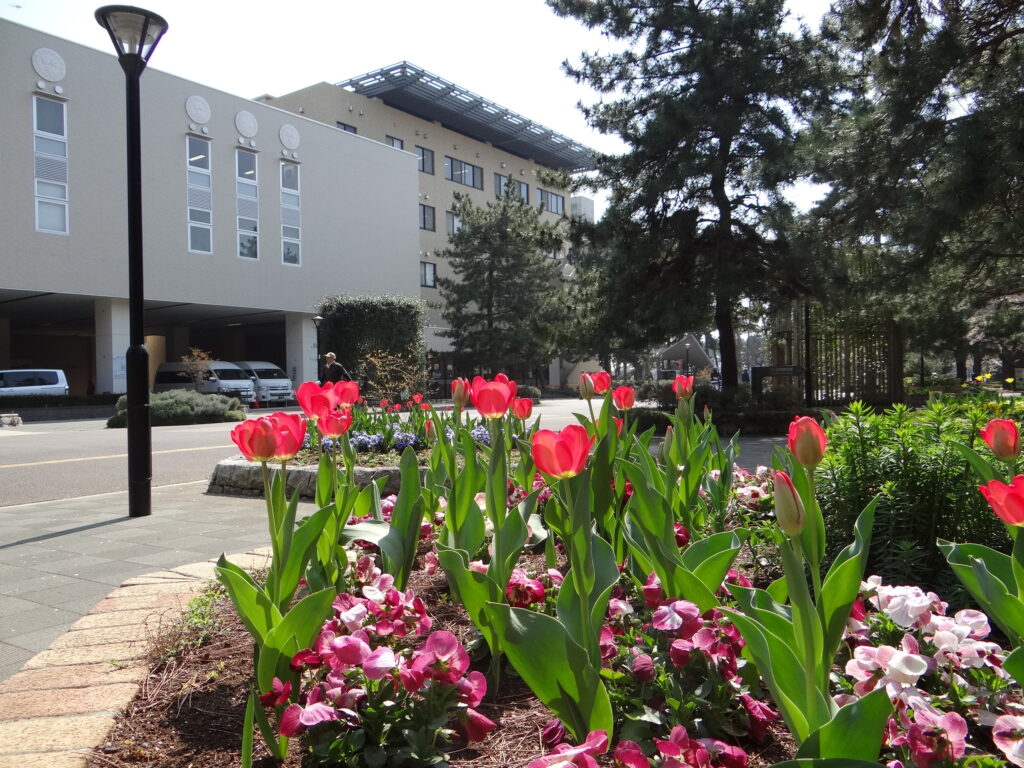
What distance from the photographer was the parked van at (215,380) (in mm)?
27438

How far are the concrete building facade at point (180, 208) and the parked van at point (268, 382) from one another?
2678 millimetres

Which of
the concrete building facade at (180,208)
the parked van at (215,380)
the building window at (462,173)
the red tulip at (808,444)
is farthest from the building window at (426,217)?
the red tulip at (808,444)

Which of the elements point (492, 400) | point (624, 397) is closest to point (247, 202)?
point (624, 397)

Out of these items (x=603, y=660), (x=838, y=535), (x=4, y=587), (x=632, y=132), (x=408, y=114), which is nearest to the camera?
(x=603, y=660)

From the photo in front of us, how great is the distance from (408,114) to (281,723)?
143ft

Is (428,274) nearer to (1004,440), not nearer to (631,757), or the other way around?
(1004,440)

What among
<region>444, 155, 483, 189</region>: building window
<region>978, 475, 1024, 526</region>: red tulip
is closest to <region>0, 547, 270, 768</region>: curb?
<region>978, 475, 1024, 526</region>: red tulip

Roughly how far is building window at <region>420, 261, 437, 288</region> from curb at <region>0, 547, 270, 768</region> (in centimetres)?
4080

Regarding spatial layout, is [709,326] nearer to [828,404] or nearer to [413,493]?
[828,404]

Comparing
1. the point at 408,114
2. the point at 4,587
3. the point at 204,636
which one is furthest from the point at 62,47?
the point at 204,636

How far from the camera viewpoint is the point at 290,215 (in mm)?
32094

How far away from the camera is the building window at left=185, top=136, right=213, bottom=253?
28.4 m

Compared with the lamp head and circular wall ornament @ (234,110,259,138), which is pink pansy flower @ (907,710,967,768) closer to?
the lamp head

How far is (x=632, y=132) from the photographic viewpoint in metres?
14.4
